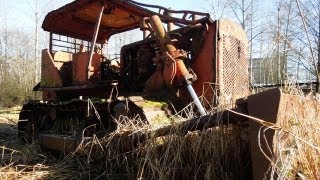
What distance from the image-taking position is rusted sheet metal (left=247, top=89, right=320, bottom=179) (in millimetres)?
2609

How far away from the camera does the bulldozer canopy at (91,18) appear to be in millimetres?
6232

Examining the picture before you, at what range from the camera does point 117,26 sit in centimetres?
751

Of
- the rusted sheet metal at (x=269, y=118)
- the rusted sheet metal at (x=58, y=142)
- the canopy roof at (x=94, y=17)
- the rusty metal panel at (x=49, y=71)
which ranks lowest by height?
the rusted sheet metal at (x=58, y=142)

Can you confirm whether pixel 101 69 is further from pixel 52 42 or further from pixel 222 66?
pixel 222 66

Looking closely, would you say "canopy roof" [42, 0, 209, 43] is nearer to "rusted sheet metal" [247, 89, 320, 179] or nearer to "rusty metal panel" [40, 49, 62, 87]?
"rusty metal panel" [40, 49, 62, 87]

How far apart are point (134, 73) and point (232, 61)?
5.02ft

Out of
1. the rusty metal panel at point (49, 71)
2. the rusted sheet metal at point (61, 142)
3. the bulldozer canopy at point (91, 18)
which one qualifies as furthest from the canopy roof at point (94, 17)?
the rusted sheet metal at point (61, 142)

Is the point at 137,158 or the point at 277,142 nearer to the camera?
the point at 277,142

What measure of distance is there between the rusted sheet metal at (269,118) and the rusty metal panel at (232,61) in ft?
7.37

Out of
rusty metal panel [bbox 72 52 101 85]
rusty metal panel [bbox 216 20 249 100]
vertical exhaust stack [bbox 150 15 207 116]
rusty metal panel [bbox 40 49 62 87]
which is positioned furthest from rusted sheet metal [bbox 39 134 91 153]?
rusty metal panel [bbox 216 20 249 100]

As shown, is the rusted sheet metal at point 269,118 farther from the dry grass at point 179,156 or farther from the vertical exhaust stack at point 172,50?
the vertical exhaust stack at point 172,50

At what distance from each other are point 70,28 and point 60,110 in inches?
70.7

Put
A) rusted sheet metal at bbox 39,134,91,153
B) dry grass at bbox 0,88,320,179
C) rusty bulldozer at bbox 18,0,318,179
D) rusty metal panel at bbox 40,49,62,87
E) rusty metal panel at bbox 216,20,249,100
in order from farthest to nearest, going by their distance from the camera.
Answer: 1. rusty metal panel at bbox 40,49,62,87
2. rusty metal panel at bbox 216,20,249,100
3. rusty bulldozer at bbox 18,0,318,179
4. rusted sheet metal at bbox 39,134,91,153
5. dry grass at bbox 0,88,320,179

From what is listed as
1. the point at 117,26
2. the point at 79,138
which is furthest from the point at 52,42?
the point at 79,138
